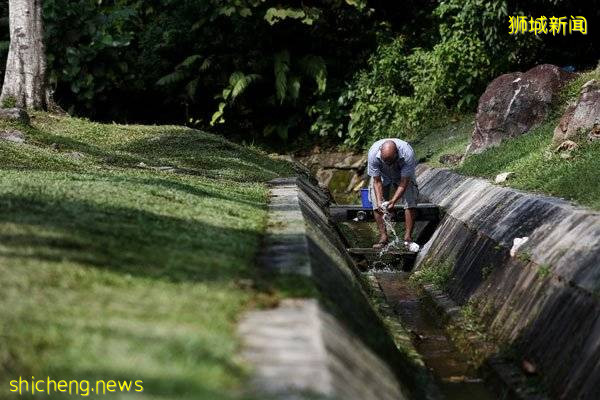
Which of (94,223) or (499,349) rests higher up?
(94,223)

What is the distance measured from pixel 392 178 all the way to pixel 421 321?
3.31 meters

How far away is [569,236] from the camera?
7.39 metres

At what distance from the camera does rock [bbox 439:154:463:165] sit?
53.5 feet

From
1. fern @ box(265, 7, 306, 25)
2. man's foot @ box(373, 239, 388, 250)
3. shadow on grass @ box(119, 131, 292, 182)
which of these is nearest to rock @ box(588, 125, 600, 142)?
man's foot @ box(373, 239, 388, 250)

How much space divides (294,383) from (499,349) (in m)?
4.29

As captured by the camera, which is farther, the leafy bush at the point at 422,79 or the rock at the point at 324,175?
the rock at the point at 324,175

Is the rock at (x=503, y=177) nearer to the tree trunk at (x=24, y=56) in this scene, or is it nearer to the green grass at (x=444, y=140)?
the green grass at (x=444, y=140)

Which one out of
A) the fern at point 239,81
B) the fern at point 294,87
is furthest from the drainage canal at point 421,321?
the fern at point 239,81

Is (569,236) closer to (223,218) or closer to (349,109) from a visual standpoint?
(223,218)

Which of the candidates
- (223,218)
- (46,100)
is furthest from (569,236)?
(46,100)

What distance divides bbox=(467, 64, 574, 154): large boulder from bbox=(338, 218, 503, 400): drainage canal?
2.36 metres

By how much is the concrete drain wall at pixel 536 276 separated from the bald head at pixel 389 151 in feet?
3.82

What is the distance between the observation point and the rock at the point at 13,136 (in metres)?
14.0

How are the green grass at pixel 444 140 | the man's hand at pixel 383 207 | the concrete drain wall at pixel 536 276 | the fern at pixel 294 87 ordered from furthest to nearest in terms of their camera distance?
the fern at pixel 294 87 → the green grass at pixel 444 140 → the man's hand at pixel 383 207 → the concrete drain wall at pixel 536 276
